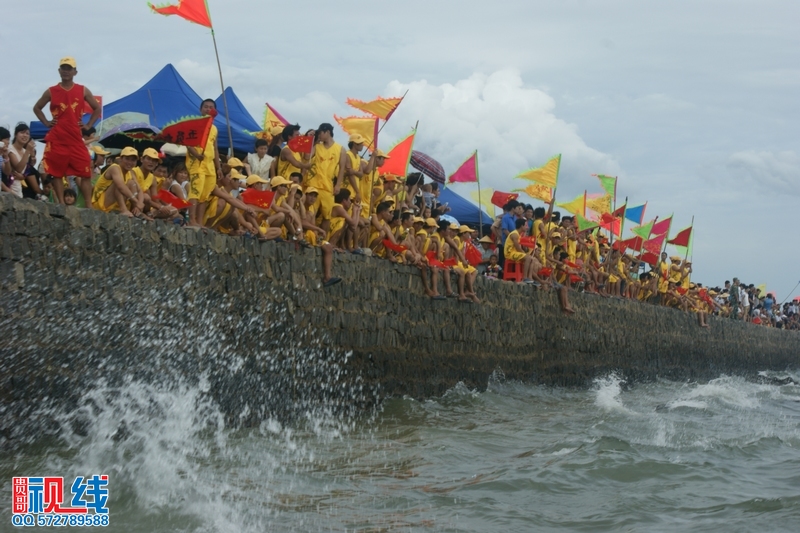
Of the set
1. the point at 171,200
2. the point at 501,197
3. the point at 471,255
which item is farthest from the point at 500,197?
the point at 171,200

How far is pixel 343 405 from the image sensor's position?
40.3 feet

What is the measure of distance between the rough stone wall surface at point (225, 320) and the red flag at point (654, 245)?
8.75 m

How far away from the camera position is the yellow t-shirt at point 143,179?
10.6 m

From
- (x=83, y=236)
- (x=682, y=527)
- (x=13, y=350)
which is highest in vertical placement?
(x=83, y=236)

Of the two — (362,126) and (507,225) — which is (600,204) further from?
(362,126)

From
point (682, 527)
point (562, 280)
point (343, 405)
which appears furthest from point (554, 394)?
point (682, 527)

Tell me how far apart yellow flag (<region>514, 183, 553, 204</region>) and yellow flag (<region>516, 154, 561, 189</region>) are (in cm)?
59

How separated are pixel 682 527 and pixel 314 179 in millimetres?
6753

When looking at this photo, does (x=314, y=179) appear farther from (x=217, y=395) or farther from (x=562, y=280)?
(x=562, y=280)

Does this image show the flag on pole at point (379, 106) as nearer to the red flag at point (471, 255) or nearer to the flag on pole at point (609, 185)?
the red flag at point (471, 255)

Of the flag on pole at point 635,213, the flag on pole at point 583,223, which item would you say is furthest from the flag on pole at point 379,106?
the flag on pole at point 635,213

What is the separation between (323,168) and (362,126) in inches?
69.2

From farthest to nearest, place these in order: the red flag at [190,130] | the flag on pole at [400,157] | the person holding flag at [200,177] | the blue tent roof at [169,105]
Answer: the flag on pole at [400,157] < the blue tent roof at [169,105] < the person holding flag at [200,177] < the red flag at [190,130]

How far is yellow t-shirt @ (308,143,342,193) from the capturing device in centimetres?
1291
